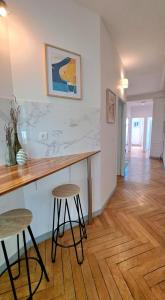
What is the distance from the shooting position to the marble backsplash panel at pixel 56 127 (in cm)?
171

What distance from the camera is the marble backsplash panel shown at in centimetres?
171

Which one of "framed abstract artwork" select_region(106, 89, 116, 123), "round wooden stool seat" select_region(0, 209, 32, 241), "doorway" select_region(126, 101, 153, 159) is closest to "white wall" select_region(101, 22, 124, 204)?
"framed abstract artwork" select_region(106, 89, 116, 123)

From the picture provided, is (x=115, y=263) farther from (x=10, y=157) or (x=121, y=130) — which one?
(x=121, y=130)

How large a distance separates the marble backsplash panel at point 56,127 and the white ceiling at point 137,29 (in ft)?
3.93

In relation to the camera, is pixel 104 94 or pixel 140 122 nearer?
pixel 104 94

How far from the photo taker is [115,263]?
1604 millimetres

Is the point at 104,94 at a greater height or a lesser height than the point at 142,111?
lesser

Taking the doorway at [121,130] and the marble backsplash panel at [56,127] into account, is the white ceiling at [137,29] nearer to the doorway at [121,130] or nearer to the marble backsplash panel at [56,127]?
the doorway at [121,130]

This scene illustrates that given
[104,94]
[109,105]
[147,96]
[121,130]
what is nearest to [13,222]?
[104,94]

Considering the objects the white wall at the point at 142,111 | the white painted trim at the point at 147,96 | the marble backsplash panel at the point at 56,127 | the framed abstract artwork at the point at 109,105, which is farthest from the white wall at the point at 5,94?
the white wall at the point at 142,111

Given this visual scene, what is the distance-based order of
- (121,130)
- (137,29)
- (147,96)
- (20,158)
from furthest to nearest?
(147,96) < (121,130) < (137,29) < (20,158)

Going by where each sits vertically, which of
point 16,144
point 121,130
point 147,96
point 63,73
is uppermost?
point 147,96

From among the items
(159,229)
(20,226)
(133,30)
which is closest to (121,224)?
(159,229)

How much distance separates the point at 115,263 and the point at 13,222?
3.67ft
